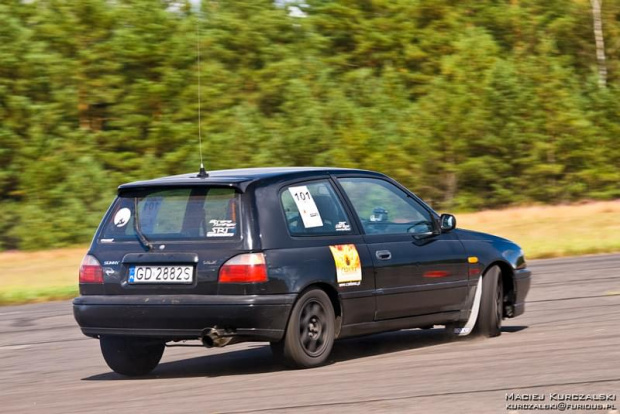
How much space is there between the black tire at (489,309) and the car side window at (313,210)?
1722mm

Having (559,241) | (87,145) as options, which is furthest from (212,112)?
(559,241)

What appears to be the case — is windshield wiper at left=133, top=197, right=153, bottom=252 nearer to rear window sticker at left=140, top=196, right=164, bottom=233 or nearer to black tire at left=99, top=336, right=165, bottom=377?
rear window sticker at left=140, top=196, right=164, bottom=233

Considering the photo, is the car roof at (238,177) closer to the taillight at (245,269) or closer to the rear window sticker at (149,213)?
the rear window sticker at (149,213)

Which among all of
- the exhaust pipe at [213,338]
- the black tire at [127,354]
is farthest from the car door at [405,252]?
the black tire at [127,354]

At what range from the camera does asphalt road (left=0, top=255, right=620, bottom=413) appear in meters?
6.75

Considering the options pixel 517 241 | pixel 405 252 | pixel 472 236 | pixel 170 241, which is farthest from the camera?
pixel 517 241

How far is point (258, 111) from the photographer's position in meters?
39.2

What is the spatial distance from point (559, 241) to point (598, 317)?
1497 cm

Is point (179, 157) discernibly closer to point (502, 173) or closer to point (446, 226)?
point (502, 173)

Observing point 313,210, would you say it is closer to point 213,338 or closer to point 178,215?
point 178,215

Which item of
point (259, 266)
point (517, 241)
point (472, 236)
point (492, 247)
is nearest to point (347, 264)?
point (259, 266)

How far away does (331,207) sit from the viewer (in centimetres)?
866

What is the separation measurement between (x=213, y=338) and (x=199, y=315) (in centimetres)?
19

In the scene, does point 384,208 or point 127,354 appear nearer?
point 127,354
